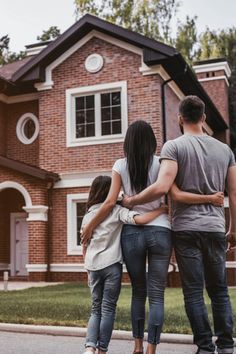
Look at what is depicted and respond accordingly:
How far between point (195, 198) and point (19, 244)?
43.0 feet

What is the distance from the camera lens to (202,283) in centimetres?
386

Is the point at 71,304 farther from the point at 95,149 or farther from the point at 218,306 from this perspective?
the point at 95,149

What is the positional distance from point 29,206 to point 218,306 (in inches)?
429

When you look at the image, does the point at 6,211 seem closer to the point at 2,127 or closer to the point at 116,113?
the point at 2,127

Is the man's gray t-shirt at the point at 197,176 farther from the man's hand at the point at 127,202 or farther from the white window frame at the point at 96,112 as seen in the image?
the white window frame at the point at 96,112

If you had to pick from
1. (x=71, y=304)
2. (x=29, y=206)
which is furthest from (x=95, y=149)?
(x=71, y=304)

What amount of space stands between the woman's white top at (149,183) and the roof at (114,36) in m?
9.91

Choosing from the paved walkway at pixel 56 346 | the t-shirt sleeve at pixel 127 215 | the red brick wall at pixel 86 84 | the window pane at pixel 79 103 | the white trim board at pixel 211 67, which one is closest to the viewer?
the t-shirt sleeve at pixel 127 215

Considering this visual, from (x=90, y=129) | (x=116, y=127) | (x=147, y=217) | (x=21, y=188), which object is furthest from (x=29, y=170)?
(x=147, y=217)

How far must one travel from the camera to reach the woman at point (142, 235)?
13.0 ft

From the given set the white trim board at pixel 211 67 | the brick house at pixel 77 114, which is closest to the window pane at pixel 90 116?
the brick house at pixel 77 114

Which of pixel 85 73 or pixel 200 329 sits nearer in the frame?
pixel 200 329

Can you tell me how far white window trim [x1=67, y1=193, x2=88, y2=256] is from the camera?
14.4 m

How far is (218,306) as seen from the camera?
12.7ft
